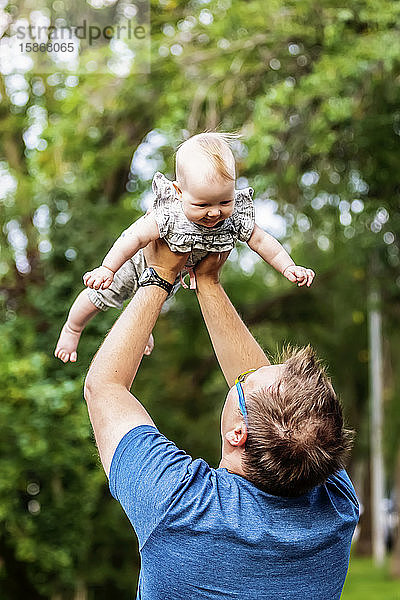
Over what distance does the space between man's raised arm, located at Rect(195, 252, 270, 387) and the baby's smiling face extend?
0.46 ft

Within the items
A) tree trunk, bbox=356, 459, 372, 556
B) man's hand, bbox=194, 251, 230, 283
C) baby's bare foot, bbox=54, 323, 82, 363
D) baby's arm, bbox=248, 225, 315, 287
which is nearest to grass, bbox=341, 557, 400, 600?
tree trunk, bbox=356, 459, 372, 556

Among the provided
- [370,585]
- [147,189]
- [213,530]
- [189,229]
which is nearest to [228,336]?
[189,229]

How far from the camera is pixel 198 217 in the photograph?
2617 mm

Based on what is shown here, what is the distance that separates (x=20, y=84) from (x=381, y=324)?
7796 millimetres

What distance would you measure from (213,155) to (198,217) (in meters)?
0.18

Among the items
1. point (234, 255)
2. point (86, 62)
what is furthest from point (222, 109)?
point (234, 255)

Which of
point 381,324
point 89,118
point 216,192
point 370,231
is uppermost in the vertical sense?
point 216,192

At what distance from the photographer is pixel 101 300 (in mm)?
3006

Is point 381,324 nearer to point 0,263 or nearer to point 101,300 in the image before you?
point 0,263

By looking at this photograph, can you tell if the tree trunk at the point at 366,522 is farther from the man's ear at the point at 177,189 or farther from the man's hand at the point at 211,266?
the man's ear at the point at 177,189

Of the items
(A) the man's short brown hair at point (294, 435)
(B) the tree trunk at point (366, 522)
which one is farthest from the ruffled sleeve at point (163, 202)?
(B) the tree trunk at point (366, 522)

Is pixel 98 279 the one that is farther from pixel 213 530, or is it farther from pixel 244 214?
pixel 213 530

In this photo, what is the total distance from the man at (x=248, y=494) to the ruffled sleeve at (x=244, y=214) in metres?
0.59

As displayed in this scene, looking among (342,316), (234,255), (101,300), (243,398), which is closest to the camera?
(243,398)
